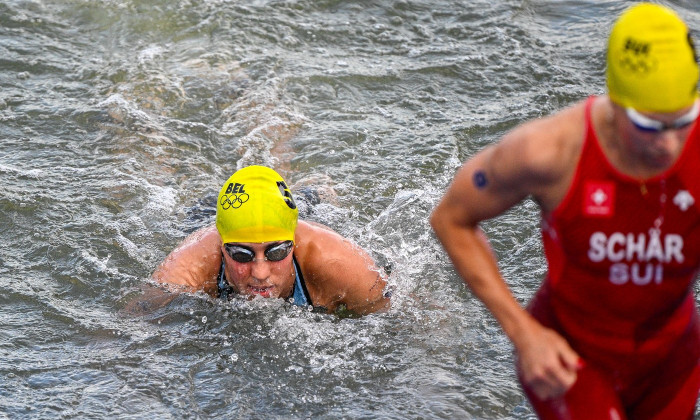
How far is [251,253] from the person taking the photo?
249 inches

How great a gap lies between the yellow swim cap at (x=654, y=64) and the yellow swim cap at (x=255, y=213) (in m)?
3.61

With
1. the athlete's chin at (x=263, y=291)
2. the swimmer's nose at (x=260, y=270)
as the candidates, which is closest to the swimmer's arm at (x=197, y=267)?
the athlete's chin at (x=263, y=291)

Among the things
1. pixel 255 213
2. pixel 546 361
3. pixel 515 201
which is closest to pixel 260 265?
pixel 255 213

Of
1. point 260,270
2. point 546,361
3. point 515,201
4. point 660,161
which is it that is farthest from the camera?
point 260,270

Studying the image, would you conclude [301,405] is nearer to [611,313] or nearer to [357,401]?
[357,401]

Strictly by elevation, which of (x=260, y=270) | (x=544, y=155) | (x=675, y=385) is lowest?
(x=260, y=270)

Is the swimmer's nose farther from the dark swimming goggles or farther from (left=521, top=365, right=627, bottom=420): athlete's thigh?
(left=521, top=365, right=627, bottom=420): athlete's thigh

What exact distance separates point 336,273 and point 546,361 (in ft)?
11.5

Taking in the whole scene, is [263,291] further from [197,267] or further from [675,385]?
[675,385]

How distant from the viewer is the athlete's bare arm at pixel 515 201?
319cm

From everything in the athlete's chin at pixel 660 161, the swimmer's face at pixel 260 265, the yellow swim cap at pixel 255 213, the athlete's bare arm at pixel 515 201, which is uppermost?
the athlete's chin at pixel 660 161

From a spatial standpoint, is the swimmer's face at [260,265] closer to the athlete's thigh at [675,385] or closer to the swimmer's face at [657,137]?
the athlete's thigh at [675,385]

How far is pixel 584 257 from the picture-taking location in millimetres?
3275

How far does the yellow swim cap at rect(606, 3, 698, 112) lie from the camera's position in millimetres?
2953
